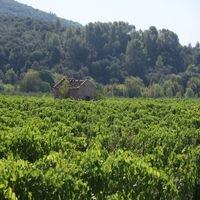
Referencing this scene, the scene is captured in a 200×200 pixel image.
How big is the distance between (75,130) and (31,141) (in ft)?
22.0

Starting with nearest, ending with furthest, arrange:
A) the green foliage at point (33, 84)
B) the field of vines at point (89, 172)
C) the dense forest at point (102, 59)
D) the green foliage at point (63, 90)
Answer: the field of vines at point (89, 172)
the green foliage at point (63, 90)
the green foliage at point (33, 84)
the dense forest at point (102, 59)

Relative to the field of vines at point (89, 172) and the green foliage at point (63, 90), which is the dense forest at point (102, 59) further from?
the field of vines at point (89, 172)

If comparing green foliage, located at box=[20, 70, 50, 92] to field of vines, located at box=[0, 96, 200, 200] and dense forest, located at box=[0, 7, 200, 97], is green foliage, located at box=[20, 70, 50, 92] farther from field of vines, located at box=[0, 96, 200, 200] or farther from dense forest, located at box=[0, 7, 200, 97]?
field of vines, located at box=[0, 96, 200, 200]

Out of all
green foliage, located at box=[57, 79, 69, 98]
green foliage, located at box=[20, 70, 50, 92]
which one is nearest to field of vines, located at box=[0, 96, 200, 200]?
green foliage, located at box=[57, 79, 69, 98]

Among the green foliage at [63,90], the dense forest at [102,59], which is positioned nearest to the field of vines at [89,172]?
the green foliage at [63,90]

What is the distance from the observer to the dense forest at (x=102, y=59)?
337 ft

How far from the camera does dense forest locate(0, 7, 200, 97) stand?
102812 mm

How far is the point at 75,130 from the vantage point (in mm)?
18781

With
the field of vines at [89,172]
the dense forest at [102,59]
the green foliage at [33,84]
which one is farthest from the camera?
the dense forest at [102,59]

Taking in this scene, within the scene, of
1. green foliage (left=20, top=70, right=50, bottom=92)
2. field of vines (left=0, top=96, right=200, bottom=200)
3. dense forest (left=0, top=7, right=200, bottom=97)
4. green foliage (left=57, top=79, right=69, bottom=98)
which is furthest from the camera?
dense forest (left=0, top=7, right=200, bottom=97)

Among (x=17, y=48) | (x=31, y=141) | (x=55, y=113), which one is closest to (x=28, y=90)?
(x=17, y=48)

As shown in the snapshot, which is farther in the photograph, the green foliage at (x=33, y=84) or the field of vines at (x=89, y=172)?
the green foliage at (x=33, y=84)

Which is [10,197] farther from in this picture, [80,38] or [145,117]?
[80,38]

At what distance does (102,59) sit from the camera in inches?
5128
